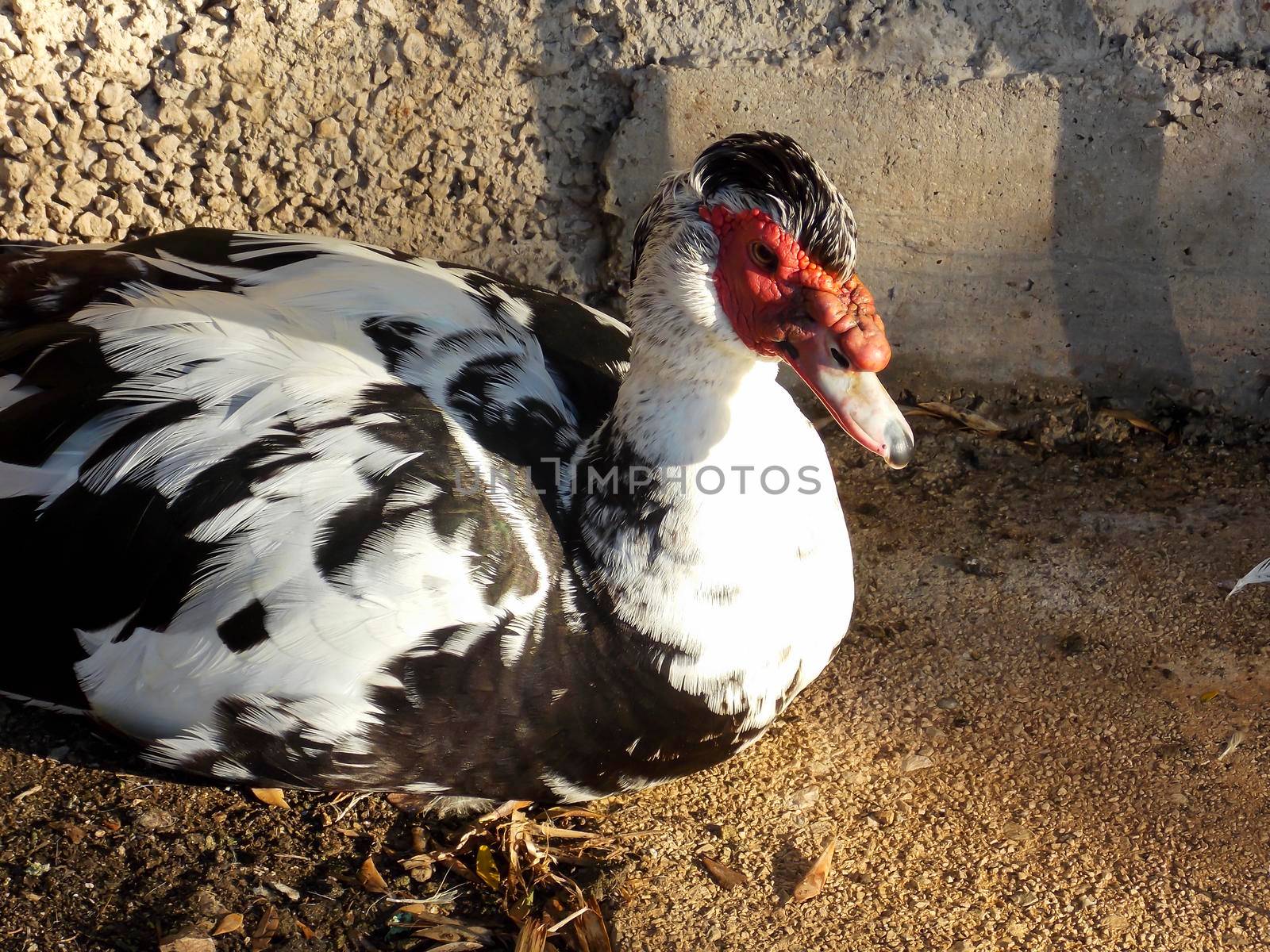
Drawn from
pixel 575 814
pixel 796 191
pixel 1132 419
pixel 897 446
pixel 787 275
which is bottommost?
pixel 575 814

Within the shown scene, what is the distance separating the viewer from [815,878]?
2121mm

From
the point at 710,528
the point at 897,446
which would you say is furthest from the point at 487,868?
the point at 897,446

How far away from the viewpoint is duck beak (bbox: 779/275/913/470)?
1839mm

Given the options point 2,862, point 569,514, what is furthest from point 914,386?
point 2,862

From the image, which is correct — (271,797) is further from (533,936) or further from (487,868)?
(533,936)

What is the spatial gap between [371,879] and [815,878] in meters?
0.75

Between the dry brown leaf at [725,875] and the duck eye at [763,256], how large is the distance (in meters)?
1.02

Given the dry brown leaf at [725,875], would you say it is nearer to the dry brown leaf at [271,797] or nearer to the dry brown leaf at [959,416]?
the dry brown leaf at [271,797]

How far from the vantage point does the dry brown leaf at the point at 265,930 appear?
2.03m

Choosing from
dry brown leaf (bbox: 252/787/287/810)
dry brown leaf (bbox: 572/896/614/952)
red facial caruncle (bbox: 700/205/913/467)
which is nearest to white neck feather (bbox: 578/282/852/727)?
red facial caruncle (bbox: 700/205/913/467)

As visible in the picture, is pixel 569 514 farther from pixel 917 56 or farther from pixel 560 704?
pixel 917 56

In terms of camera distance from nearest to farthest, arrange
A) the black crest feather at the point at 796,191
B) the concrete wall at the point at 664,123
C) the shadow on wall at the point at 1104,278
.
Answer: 1. the black crest feather at the point at 796,191
2. the concrete wall at the point at 664,123
3. the shadow on wall at the point at 1104,278

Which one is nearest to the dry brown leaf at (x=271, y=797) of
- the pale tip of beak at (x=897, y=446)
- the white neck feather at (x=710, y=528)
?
the white neck feather at (x=710, y=528)

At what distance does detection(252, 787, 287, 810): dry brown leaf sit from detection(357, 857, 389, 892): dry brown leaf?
208mm
